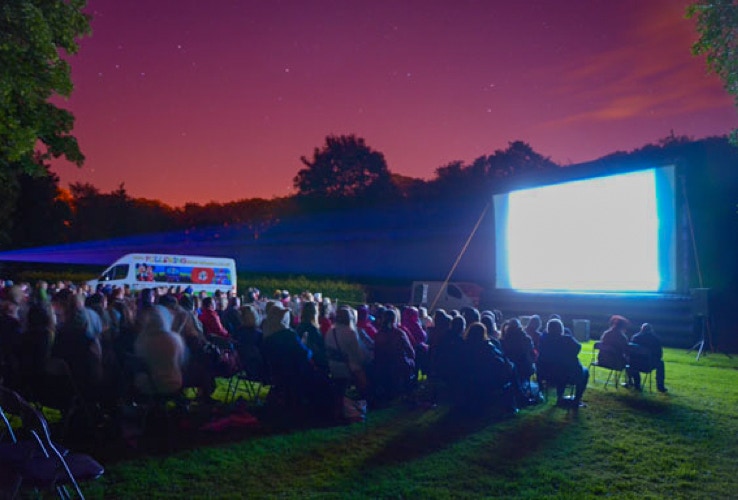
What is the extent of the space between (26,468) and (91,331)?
110 inches

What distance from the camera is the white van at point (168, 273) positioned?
19609 mm

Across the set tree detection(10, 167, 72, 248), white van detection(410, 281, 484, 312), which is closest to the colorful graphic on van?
white van detection(410, 281, 484, 312)

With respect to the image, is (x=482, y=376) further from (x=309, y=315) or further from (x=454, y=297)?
(x=454, y=297)

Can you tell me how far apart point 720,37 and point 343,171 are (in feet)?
141

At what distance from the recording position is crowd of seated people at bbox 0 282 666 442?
18.5 feet

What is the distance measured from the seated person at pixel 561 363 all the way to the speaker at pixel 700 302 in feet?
20.1

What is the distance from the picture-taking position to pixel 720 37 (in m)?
11.1

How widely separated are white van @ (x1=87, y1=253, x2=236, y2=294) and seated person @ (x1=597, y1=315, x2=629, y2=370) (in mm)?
15138

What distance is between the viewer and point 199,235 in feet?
184

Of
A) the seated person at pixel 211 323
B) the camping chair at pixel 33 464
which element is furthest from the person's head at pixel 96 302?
the camping chair at pixel 33 464

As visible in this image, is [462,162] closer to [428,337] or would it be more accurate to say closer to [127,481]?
[428,337]

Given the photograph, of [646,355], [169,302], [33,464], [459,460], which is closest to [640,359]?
[646,355]

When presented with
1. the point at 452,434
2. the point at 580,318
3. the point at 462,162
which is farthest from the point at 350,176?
the point at 452,434

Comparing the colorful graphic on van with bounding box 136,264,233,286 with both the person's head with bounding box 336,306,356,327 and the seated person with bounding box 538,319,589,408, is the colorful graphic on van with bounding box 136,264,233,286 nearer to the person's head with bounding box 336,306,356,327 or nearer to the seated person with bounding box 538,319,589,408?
the person's head with bounding box 336,306,356,327
